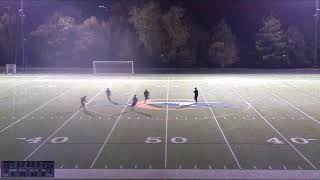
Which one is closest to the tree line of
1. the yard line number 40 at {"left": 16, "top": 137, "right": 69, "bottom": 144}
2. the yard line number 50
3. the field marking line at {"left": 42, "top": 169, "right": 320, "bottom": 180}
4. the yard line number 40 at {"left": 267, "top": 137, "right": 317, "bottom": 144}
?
the yard line number 40 at {"left": 267, "top": 137, "right": 317, "bottom": 144}

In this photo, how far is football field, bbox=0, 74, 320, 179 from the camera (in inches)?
515

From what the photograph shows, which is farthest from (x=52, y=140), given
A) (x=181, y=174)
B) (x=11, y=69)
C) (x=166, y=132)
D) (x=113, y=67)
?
(x=113, y=67)

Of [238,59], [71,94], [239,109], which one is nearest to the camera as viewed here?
[239,109]

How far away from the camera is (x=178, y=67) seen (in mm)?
58656

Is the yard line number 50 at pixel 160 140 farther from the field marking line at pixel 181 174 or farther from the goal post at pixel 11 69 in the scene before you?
the goal post at pixel 11 69

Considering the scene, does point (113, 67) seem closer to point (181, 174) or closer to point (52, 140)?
point (52, 140)

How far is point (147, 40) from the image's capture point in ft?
197

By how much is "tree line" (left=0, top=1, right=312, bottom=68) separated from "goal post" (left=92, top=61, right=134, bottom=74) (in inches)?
157

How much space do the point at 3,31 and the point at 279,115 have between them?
46640 millimetres

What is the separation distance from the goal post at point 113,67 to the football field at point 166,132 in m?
21.0

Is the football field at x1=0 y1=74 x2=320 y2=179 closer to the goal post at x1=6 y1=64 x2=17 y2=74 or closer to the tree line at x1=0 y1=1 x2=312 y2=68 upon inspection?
the goal post at x1=6 y1=64 x2=17 y2=74

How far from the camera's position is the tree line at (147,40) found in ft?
191

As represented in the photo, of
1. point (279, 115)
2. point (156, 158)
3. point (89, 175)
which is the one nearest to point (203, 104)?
point (279, 115)

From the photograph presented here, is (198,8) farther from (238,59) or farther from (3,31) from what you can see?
(3,31)
